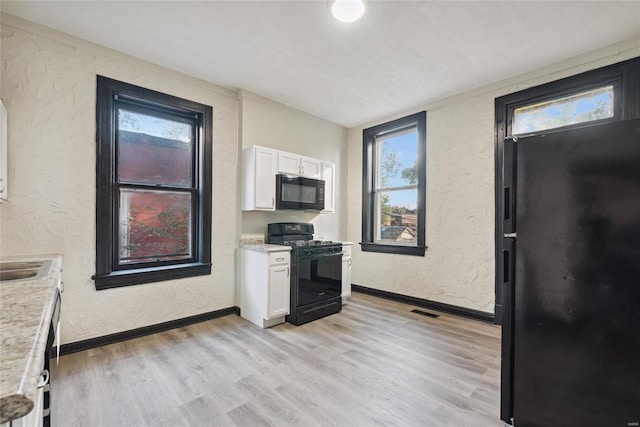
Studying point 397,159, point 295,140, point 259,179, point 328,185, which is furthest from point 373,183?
point 259,179

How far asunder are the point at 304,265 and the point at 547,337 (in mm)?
2339

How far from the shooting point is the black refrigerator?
1.31 m

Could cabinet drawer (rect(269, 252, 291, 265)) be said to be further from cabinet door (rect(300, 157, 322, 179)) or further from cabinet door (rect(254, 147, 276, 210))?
cabinet door (rect(300, 157, 322, 179))

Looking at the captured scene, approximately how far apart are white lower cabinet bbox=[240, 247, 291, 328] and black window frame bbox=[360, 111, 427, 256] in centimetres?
177

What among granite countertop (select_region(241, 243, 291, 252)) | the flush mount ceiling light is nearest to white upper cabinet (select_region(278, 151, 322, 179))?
granite countertop (select_region(241, 243, 291, 252))

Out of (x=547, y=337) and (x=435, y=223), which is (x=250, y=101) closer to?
(x=435, y=223)

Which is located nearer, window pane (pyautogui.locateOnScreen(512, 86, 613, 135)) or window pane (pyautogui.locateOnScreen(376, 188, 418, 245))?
window pane (pyautogui.locateOnScreen(512, 86, 613, 135))

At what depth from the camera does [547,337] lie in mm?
1507

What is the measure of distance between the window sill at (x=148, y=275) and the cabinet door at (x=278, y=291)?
2.67 feet

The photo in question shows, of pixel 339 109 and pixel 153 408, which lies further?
pixel 339 109

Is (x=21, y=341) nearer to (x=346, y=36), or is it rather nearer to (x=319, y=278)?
(x=346, y=36)

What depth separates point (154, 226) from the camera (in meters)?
3.10

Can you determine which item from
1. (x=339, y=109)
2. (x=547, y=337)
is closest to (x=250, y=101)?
(x=339, y=109)

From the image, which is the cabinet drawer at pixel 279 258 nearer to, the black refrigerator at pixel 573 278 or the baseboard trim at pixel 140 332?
the baseboard trim at pixel 140 332
